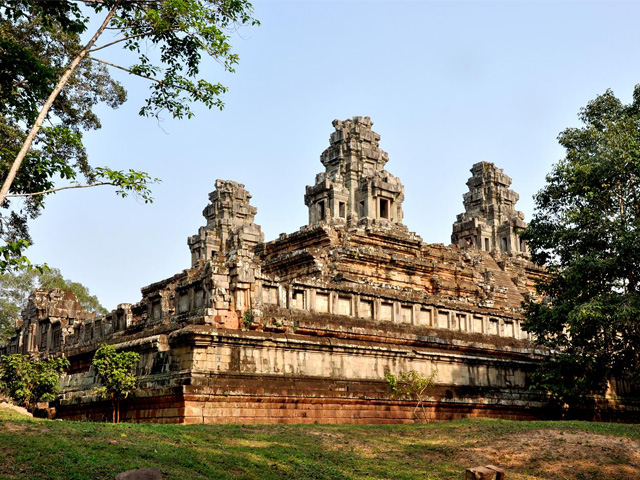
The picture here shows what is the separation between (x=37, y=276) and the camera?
65.2 metres

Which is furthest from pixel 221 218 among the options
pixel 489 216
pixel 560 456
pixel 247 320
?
pixel 560 456

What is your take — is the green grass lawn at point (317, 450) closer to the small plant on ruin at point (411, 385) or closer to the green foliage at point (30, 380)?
the small plant on ruin at point (411, 385)

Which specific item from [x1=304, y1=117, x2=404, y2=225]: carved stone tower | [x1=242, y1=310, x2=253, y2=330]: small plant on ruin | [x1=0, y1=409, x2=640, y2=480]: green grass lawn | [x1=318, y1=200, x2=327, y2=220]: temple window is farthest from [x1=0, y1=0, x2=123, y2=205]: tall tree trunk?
[x1=318, y1=200, x2=327, y2=220]: temple window

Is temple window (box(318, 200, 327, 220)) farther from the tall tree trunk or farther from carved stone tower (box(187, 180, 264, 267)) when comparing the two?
the tall tree trunk

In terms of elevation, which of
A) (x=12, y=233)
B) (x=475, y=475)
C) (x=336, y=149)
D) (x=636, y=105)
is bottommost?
(x=475, y=475)

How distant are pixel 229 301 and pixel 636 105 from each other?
16041mm

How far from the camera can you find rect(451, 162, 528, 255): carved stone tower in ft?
172

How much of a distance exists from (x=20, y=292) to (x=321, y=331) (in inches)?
1849

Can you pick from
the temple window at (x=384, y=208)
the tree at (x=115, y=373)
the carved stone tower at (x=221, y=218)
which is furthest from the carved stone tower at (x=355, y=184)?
the tree at (x=115, y=373)

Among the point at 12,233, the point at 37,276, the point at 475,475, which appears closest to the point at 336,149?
the point at 12,233

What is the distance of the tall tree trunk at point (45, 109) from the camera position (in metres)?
13.4

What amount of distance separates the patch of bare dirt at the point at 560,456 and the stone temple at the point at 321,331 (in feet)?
17.9

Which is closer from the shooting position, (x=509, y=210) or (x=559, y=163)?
(x=559, y=163)

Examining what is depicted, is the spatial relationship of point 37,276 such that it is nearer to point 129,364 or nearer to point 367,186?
point 367,186
